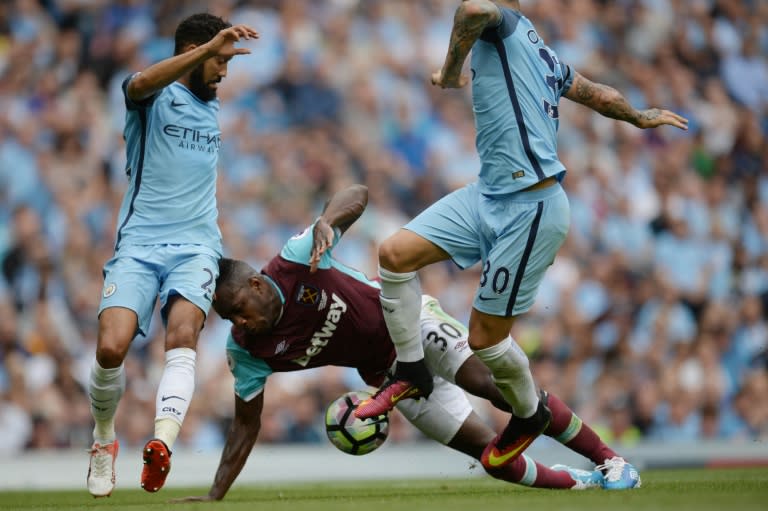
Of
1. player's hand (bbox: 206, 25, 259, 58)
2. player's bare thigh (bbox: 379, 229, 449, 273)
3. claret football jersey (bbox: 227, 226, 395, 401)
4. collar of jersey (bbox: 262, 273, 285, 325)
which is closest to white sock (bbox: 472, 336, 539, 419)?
player's bare thigh (bbox: 379, 229, 449, 273)

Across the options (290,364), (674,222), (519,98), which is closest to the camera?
(519,98)

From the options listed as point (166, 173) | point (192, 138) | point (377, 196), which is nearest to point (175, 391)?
point (166, 173)

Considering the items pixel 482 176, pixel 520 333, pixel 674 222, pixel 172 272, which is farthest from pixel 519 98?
pixel 674 222

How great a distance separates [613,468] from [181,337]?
2.75m

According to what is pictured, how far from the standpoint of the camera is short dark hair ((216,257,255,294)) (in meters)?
7.64

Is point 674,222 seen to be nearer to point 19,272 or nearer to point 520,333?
point 520,333

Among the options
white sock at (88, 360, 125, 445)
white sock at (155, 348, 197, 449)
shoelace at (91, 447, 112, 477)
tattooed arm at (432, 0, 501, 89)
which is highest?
tattooed arm at (432, 0, 501, 89)

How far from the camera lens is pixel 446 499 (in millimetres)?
6961

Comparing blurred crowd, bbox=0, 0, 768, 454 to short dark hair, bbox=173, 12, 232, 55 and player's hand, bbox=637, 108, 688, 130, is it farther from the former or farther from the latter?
player's hand, bbox=637, 108, 688, 130

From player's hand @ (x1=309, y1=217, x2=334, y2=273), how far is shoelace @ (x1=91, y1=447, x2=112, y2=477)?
166 centimetres

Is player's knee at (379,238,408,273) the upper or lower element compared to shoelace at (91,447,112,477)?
upper

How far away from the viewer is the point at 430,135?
16172 mm

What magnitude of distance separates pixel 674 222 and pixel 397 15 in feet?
15.2

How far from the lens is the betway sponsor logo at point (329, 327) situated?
7953mm
